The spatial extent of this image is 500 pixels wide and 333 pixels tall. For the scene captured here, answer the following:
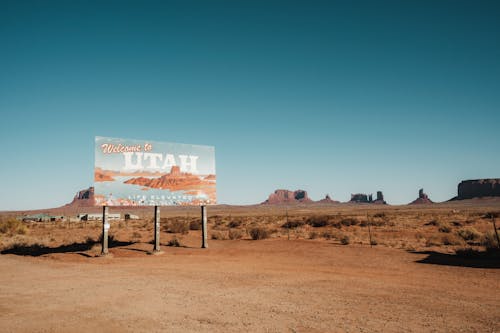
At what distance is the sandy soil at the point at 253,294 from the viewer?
7316 mm

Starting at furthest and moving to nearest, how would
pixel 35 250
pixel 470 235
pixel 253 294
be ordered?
pixel 470 235 < pixel 35 250 < pixel 253 294

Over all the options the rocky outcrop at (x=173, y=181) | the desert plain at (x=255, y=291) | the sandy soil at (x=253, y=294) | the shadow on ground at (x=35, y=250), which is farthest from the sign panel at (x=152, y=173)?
the shadow on ground at (x=35, y=250)

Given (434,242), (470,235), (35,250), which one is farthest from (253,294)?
(470,235)

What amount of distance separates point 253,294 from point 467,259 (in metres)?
11.3

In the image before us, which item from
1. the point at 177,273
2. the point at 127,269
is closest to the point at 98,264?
the point at 127,269

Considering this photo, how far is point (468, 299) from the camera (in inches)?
358

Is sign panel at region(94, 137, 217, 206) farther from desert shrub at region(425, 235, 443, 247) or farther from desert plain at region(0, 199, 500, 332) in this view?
desert shrub at region(425, 235, 443, 247)

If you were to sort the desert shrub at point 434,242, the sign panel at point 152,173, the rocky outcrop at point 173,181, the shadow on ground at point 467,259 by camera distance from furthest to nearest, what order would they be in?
1. the desert shrub at point 434,242
2. the rocky outcrop at point 173,181
3. the sign panel at point 152,173
4. the shadow on ground at point 467,259

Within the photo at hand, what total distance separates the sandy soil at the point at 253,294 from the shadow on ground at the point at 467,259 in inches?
9.4

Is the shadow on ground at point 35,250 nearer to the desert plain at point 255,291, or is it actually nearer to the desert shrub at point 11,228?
the desert plain at point 255,291

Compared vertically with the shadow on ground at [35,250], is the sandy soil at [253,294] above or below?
below


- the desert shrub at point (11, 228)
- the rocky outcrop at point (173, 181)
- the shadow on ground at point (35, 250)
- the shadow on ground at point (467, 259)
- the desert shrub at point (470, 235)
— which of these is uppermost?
→ the rocky outcrop at point (173, 181)

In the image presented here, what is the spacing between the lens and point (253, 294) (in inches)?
393

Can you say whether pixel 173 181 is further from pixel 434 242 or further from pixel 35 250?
pixel 434 242
